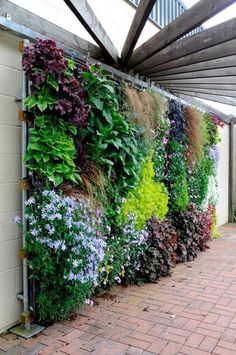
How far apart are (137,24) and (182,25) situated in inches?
19.9

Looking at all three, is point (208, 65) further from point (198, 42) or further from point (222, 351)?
point (222, 351)

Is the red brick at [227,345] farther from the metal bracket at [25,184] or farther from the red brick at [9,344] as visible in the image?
the metal bracket at [25,184]

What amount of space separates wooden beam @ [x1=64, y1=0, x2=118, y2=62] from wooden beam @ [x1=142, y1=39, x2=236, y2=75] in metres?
0.72

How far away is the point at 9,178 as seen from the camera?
10.1 feet

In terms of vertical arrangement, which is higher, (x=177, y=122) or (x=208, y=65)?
(x=208, y=65)

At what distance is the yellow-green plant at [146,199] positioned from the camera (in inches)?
167

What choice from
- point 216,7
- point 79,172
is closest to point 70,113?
point 79,172

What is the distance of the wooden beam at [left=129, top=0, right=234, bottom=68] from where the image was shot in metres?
2.84

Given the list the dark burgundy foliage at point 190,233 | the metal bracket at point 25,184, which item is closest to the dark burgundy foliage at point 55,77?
the metal bracket at point 25,184

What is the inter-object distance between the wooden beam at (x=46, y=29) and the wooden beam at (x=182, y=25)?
1.93 ft

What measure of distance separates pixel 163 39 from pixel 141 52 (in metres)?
0.53

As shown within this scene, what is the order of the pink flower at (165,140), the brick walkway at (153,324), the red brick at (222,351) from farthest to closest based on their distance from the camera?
the pink flower at (165,140)
the brick walkway at (153,324)
the red brick at (222,351)

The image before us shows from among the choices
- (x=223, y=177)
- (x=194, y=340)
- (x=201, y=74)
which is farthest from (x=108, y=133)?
(x=223, y=177)

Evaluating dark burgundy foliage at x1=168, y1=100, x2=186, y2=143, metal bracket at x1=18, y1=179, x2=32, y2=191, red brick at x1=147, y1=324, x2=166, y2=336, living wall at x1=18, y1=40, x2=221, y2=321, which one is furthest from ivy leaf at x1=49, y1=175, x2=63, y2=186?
dark burgundy foliage at x1=168, y1=100, x2=186, y2=143
